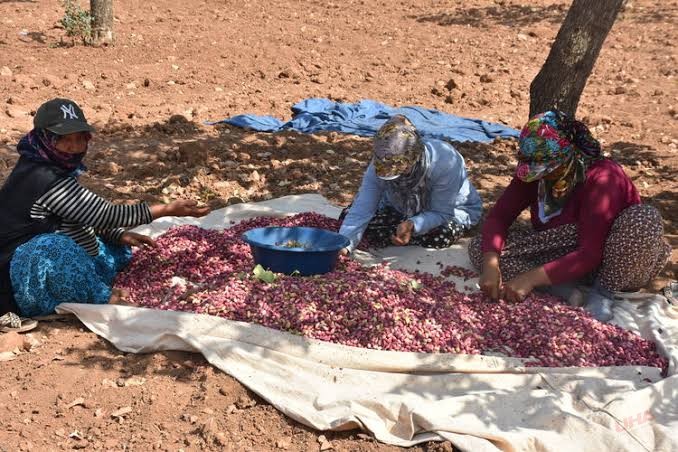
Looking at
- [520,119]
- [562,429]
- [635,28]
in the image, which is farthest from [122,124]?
[635,28]

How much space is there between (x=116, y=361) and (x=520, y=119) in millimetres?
6298

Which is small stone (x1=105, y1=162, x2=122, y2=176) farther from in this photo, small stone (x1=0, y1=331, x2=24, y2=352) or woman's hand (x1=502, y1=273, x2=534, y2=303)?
woman's hand (x1=502, y1=273, x2=534, y2=303)

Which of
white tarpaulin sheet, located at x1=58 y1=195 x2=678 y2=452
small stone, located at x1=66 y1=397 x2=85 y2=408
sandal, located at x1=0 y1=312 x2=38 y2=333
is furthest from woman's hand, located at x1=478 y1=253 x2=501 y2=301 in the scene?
sandal, located at x1=0 y1=312 x2=38 y2=333

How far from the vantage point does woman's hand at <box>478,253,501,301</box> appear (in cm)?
413

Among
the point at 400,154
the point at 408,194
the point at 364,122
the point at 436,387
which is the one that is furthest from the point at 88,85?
Result: the point at 436,387

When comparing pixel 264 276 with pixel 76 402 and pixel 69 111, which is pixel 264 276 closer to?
pixel 76 402

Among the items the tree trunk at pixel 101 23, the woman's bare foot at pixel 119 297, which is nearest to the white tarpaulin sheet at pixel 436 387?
the woman's bare foot at pixel 119 297

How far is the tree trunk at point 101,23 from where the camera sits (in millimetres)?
10641

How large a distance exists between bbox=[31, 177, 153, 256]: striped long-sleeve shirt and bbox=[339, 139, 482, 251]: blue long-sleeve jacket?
1.32 metres

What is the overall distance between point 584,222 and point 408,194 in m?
1.26

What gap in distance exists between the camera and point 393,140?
4.50m

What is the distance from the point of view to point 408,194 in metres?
4.94

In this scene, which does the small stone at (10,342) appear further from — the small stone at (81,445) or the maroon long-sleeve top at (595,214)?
the maroon long-sleeve top at (595,214)

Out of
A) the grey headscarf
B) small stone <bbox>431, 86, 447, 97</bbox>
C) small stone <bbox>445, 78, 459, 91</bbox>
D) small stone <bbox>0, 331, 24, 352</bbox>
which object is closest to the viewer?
small stone <bbox>0, 331, 24, 352</bbox>
